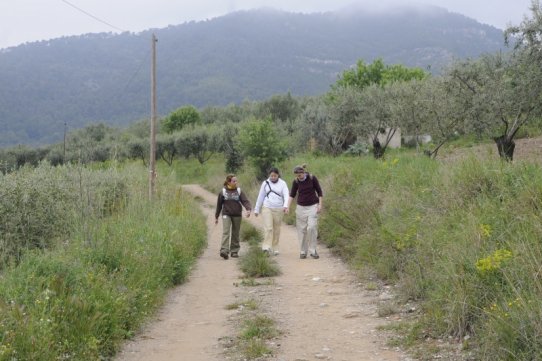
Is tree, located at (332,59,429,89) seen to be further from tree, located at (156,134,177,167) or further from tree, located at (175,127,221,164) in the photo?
tree, located at (156,134,177,167)

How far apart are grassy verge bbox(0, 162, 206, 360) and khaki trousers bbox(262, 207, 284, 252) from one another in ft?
7.82

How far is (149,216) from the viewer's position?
40.8 feet

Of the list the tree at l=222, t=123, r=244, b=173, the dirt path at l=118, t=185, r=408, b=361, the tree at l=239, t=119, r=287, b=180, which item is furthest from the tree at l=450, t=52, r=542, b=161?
the tree at l=222, t=123, r=244, b=173

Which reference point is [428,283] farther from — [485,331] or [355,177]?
Answer: [355,177]

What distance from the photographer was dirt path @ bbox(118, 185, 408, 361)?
626 centimetres

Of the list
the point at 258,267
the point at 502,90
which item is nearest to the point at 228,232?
the point at 258,267

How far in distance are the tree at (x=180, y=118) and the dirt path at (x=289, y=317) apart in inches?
2844

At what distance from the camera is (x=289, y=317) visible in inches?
301

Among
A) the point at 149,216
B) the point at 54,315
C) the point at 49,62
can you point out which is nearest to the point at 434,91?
the point at 149,216

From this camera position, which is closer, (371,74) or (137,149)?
(137,149)

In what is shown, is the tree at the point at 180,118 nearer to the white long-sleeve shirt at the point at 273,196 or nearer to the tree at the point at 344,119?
the tree at the point at 344,119

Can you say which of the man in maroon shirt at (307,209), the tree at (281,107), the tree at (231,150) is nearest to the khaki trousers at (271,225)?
the man in maroon shirt at (307,209)

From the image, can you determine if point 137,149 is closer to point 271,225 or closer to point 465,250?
point 271,225

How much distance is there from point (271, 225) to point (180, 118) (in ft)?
236
